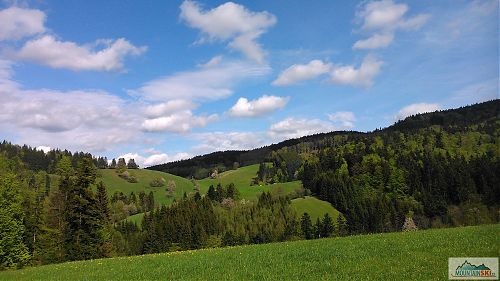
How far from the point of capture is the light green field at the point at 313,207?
584 feet

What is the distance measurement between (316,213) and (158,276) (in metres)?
163

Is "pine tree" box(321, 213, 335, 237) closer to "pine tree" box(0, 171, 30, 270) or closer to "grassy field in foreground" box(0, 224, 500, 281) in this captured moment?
"pine tree" box(0, 171, 30, 270)

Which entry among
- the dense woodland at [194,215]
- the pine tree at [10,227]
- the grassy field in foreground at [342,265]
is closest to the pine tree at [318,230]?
the dense woodland at [194,215]

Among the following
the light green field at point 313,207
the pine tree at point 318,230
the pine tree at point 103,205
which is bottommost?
the pine tree at point 318,230

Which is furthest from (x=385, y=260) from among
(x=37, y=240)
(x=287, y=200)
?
(x=287, y=200)

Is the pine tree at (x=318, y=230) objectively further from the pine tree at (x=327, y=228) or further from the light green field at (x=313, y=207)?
the light green field at (x=313, y=207)

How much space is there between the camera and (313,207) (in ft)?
611

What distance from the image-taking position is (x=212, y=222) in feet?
483

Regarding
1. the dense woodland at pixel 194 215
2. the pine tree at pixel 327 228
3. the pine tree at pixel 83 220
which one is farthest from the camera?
the pine tree at pixel 327 228

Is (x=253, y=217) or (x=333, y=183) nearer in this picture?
(x=253, y=217)

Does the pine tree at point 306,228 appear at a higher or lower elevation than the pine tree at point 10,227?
lower

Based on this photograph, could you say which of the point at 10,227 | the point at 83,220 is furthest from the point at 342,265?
the point at 83,220

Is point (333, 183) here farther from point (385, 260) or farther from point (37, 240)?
point (385, 260)

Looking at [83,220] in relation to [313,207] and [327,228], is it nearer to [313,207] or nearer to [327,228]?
[327,228]
